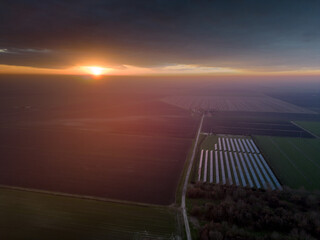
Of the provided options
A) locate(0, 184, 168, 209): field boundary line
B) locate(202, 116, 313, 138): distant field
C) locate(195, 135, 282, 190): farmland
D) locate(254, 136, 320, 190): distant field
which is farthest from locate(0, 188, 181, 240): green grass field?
locate(202, 116, 313, 138): distant field

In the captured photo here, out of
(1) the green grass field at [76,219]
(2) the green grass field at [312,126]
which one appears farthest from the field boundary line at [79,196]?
(2) the green grass field at [312,126]

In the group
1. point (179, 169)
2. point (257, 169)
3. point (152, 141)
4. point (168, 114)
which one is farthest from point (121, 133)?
point (257, 169)

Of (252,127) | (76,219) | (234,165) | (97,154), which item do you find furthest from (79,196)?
(252,127)

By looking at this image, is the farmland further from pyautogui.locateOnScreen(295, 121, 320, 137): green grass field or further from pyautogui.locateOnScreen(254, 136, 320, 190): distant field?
pyautogui.locateOnScreen(295, 121, 320, 137): green grass field

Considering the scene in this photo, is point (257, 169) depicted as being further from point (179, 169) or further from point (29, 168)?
point (29, 168)

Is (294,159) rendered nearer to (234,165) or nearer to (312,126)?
(234,165)
